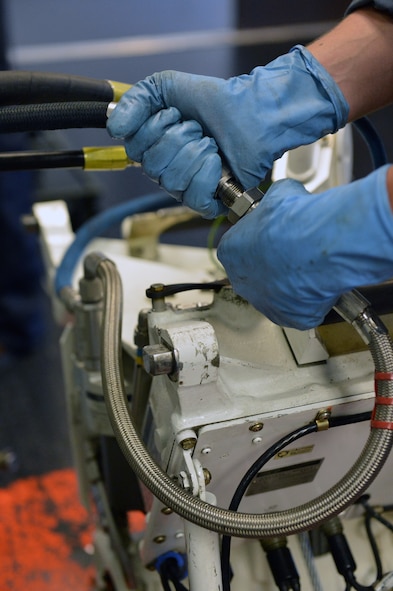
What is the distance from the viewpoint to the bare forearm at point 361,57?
0.96 metres

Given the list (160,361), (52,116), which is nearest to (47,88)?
(52,116)

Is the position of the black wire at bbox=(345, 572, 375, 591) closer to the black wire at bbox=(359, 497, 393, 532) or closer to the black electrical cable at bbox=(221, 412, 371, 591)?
the black wire at bbox=(359, 497, 393, 532)

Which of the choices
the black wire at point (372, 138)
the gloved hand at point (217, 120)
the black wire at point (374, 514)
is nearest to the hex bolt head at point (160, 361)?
the gloved hand at point (217, 120)

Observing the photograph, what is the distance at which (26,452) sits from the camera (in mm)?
2004

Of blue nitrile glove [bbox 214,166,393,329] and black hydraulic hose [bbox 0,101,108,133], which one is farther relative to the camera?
black hydraulic hose [bbox 0,101,108,133]

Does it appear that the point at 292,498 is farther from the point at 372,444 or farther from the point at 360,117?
the point at 360,117

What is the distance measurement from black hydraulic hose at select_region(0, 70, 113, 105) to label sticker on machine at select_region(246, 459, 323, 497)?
0.55 meters

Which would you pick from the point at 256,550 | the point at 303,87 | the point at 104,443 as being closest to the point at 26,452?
the point at 104,443

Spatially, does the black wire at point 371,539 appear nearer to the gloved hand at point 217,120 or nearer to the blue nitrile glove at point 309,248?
the blue nitrile glove at point 309,248

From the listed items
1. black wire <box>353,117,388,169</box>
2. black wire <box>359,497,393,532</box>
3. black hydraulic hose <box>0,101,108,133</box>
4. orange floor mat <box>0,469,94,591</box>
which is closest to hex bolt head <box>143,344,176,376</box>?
black hydraulic hose <box>0,101,108,133</box>

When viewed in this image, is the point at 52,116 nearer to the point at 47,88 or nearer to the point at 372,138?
the point at 47,88

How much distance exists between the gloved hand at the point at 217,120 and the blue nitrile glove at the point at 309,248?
4.4 inches

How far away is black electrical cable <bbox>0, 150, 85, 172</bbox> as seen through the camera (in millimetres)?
981

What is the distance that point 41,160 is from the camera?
0.99 m
